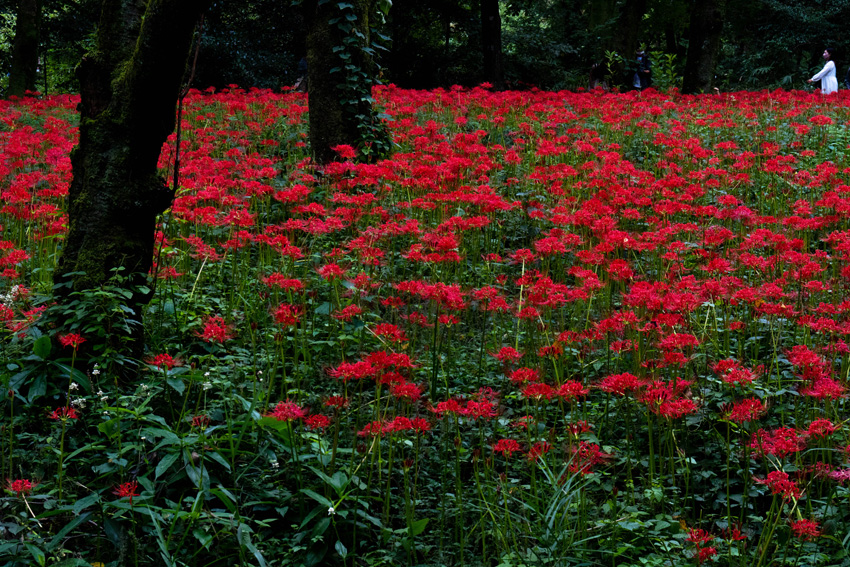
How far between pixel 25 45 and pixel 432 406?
1744 cm

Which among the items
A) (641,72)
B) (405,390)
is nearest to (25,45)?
(641,72)

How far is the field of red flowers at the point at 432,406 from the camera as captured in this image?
2.77m

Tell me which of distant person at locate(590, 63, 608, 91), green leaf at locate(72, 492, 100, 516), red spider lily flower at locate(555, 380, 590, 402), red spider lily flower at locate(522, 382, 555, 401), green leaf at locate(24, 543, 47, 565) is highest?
distant person at locate(590, 63, 608, 91)

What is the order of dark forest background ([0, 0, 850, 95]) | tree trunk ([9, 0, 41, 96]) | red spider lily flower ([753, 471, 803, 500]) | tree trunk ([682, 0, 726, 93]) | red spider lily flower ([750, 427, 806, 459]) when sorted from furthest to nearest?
dark forest background ([0, 0, 850, 95]), tree trunk ([9, 0, 41, 96]), tree trunk ([682, 0, 726, 93]), red spider lily flower ([750, 427, 806, 459]), red spider lily flower ([753, 471, 803, 500])

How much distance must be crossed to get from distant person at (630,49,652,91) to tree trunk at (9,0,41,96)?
46.8 ft

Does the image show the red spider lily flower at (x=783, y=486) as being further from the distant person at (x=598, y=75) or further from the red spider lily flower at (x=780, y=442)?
the distant person at (x=598, y=75)

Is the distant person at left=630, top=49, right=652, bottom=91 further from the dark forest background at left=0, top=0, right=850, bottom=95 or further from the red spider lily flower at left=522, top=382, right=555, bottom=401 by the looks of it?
the red spider lily flower at left=522, top=382, right=555, bottom=401

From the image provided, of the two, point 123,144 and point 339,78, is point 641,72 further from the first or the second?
point 123,144

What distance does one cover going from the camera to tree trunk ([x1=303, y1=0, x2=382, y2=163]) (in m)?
7.46

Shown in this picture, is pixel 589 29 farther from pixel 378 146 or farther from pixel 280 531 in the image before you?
pixel 280 531

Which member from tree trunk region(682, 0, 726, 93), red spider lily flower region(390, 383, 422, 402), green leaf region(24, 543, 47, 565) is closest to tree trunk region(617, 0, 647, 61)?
tree trunk region(682, 0, 726, 93)

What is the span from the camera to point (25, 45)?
55.3 feet

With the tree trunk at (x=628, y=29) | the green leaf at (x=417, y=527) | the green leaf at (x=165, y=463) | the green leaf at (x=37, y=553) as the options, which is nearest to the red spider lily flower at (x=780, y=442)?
the green leaf at (x=417, y=527)

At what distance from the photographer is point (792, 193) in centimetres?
663
